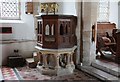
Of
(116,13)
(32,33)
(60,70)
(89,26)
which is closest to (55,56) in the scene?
(60,70)

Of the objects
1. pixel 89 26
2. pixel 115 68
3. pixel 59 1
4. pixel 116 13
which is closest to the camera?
pixel 115 68

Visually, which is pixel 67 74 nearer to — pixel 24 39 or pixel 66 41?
pixel 66 41

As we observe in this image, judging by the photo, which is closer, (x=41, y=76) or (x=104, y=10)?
(x=41, y=76)

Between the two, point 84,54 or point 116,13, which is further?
point 116,13

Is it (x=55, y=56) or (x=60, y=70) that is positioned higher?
(x=55, y=56)

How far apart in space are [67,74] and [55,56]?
57cm

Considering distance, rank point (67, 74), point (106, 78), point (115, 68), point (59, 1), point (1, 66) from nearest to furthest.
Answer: point (106, 78), point (115, 68), point (67, 74), point (1, 66), point (59, 1)

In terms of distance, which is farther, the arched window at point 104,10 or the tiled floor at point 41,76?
the arched window at point 104,10

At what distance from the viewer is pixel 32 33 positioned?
7570 millimetres

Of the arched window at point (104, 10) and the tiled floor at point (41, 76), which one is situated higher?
the arched window at point (104, 10)

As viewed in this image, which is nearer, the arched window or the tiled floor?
the tiled floor

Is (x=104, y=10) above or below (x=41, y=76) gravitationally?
above

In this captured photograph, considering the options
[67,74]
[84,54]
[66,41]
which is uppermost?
[66,41]

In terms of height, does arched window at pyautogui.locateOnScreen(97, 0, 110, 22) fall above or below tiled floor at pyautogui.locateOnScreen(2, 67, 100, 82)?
above
